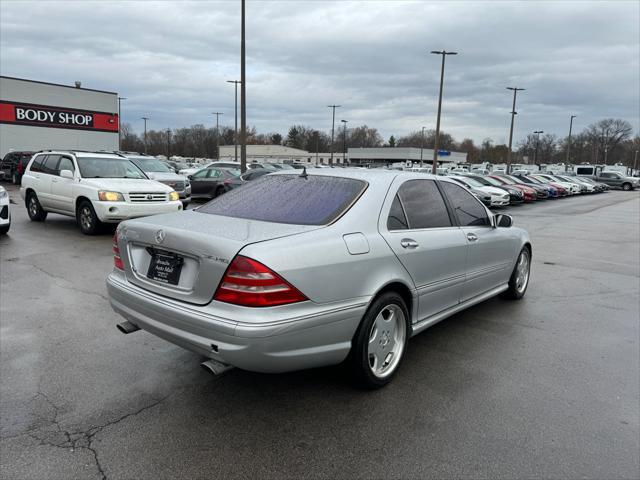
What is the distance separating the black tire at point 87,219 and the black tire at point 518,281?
7692 mm

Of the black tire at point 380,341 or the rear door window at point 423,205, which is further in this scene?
the rear door window at point 423,205

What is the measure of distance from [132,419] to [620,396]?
346cm

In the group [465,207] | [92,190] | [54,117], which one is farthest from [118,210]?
[54,117]

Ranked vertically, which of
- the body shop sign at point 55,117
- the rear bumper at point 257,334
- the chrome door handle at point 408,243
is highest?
the body shop sign at point 55,117

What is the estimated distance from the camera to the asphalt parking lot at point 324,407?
2654mm

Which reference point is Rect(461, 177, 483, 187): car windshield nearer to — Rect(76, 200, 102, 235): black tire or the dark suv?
Rect(76, 200, 102, 235): black tire

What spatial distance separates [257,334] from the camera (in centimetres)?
272

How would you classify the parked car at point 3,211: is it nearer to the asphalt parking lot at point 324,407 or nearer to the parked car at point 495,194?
the asphalt parking lot at point 324,407

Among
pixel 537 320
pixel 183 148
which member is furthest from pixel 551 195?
pixel 183 148

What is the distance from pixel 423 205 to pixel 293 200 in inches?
46.0

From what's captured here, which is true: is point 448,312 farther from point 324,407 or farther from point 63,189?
point 63,189

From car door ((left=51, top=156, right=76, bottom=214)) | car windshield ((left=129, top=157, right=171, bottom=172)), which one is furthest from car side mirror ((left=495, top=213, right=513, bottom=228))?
car windshield ((left=129, top=157, right=171, bottom=172))

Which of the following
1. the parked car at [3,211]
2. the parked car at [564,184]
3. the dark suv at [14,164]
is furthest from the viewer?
the parked car at [564,184]

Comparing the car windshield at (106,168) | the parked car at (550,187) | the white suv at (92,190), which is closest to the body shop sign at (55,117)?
the white suv at (92,190)
